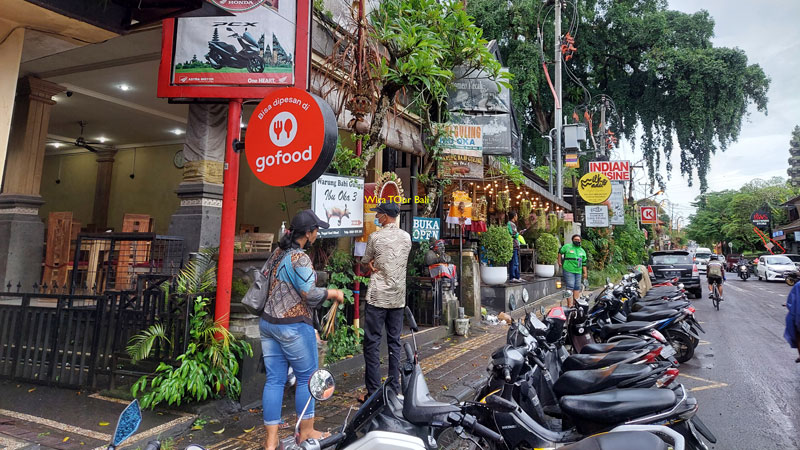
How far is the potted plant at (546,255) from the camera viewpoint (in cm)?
1455

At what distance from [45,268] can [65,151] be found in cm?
727

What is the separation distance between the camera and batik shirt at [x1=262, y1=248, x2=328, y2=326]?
3.15 metres

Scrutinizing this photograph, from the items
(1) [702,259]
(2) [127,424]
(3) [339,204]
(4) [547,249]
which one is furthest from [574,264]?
(1) [702,259]

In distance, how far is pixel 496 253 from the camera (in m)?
10.5

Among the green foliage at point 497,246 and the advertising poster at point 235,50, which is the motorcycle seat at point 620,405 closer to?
the advertising poster at point 235,50

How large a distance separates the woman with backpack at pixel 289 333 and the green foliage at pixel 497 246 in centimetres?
788

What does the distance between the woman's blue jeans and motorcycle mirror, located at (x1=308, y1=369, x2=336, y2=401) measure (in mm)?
1240

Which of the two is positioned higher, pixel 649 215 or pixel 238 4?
pixel 649 215

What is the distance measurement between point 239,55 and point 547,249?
41.2 ft

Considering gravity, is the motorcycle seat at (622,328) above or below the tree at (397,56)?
below

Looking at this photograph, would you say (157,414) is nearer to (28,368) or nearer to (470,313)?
(28,368)

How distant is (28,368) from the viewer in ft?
15.5

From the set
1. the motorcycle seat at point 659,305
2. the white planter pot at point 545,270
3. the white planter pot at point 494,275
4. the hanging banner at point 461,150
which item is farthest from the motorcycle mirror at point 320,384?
the white planter pot at point 545,270

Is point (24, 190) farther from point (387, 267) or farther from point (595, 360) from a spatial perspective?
point (595, 360)
